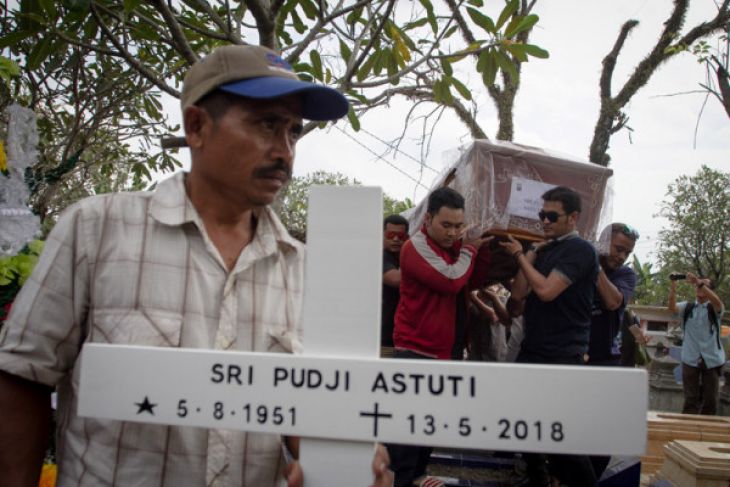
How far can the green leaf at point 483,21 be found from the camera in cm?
272

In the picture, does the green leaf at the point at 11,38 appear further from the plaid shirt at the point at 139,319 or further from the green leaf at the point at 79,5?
the plaid shirt at the point at 139,319

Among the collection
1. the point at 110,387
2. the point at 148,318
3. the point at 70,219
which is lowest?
the point at 110,387

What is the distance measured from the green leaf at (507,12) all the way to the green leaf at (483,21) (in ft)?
0.10

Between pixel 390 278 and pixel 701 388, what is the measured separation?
182 inches

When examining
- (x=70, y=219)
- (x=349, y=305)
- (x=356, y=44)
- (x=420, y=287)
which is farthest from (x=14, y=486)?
(x=356, y=44)

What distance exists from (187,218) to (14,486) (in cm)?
65

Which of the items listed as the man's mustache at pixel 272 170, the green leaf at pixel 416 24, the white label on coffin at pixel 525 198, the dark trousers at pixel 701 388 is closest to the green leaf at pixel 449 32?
the green leaf at pixel 416 24

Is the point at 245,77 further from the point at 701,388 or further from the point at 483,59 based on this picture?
the point at 701,388

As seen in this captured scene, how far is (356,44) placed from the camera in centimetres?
310

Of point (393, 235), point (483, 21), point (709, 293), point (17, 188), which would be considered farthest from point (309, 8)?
point (709, 293)

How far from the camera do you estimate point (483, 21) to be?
2734 mm

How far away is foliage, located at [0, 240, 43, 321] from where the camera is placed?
2189mm

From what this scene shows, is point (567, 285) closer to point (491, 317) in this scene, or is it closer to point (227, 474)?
point (491, 317)

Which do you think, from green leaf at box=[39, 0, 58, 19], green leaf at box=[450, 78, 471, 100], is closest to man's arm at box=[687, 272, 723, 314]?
green leaf at box=[450, 78, 471, 100]
